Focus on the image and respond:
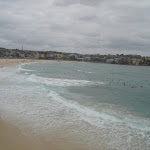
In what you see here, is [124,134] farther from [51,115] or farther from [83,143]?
[51,115]

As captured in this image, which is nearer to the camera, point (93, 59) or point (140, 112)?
point (140, 112)

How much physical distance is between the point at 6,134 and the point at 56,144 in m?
2.68

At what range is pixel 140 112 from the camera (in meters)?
13.6

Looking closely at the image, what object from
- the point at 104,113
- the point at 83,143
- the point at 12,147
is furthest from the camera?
the point at 104,113

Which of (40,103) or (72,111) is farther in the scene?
(40,103)

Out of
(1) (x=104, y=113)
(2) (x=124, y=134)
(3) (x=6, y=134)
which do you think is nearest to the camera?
(3) (x=6, y=134)

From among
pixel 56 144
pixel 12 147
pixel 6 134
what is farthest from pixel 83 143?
pixel 6 134

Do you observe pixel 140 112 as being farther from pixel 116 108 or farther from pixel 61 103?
pixel 61 103

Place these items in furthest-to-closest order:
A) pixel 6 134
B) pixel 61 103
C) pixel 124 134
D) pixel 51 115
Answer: pixel 61 103, pixel 51 115, pixel 124 134, pixel 6 134

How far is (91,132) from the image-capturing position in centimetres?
923

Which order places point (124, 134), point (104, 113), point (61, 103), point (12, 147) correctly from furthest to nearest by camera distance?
1. point (61, 103)
2. point (104, 113)
3. point (124, 134)
4. point (12, 147)

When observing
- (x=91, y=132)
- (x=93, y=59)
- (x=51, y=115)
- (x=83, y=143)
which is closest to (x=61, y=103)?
(x=51, y=115)

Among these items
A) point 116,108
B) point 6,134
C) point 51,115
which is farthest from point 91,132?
point 116,108

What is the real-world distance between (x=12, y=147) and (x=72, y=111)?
5.86m
